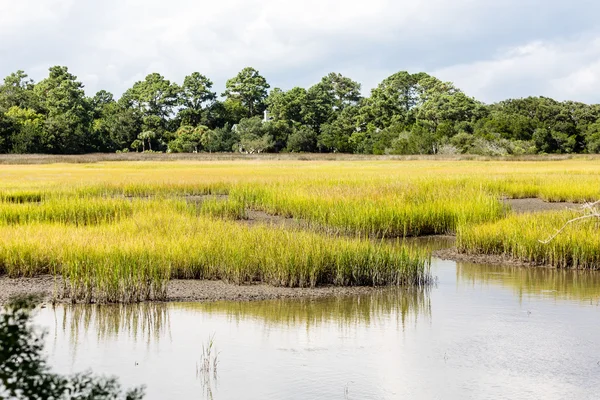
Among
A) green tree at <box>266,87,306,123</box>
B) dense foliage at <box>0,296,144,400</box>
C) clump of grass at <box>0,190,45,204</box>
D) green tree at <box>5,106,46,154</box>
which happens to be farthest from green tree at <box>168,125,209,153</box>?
dense foliage at <box>0,296,144,400</box>

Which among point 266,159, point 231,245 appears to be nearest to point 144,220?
point 231,245

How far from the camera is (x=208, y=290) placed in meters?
13.6

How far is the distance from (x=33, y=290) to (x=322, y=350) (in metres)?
5.66

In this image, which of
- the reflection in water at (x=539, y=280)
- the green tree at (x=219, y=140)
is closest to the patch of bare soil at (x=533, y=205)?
the reflection in water at (x=539, y=280)

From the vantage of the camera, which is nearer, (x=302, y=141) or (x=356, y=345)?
(x=356, y=345)

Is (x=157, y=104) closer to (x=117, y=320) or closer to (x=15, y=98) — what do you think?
(x=15, y=98)

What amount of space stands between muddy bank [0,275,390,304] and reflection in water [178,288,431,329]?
10.7 inches

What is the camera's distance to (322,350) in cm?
1010

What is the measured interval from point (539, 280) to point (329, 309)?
16.8 feet

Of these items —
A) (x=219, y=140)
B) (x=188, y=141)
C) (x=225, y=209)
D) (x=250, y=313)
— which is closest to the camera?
(x=250, y=313)

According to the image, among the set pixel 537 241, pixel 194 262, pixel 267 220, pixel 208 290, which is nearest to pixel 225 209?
pixel 267 220

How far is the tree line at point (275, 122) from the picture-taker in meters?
75.2

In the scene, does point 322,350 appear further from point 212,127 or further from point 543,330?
point 212,127

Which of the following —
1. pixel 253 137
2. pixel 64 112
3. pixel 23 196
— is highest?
pixel 64 112
